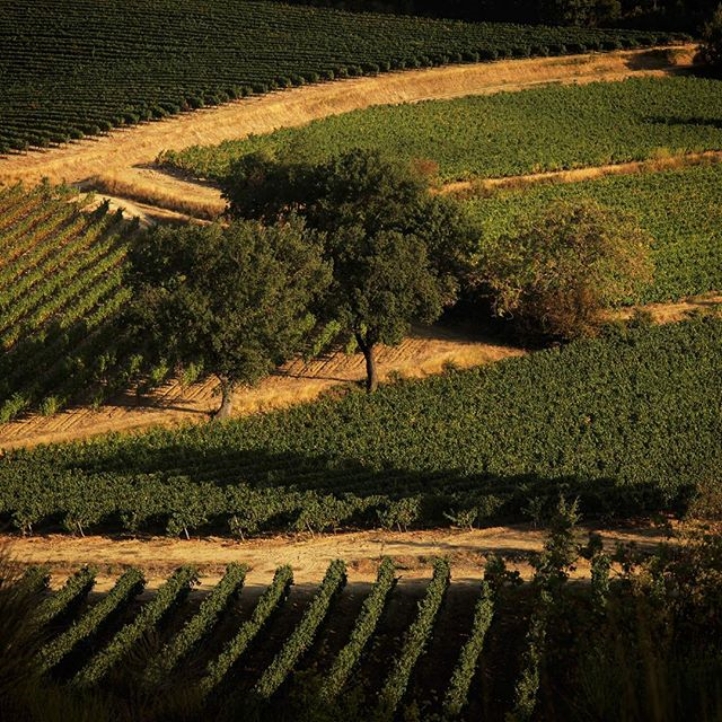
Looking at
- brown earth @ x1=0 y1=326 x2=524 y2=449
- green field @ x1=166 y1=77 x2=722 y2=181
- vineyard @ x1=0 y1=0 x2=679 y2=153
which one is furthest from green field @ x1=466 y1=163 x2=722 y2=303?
vineyard @ x1=0 y1=0 x2=679 y2=153

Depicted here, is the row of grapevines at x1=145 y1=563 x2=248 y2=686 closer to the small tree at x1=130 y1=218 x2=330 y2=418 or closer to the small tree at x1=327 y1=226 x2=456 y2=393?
the small tree at x1=130 y1=218 x2=330 y2=418

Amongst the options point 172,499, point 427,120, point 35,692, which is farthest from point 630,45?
point 35,692

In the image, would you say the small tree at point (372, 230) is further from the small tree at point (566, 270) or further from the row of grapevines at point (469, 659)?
the row of grapevines at point (469, 659)

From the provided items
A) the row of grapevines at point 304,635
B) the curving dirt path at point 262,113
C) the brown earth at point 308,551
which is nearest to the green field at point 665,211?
the curving dirt path at point 262,113

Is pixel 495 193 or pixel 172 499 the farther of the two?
pixel 495 193

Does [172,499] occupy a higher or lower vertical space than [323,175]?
lower

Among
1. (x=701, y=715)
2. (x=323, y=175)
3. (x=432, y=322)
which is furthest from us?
(x=323, y=175)

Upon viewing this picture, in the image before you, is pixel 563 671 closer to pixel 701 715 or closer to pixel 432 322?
pixel 701 715
